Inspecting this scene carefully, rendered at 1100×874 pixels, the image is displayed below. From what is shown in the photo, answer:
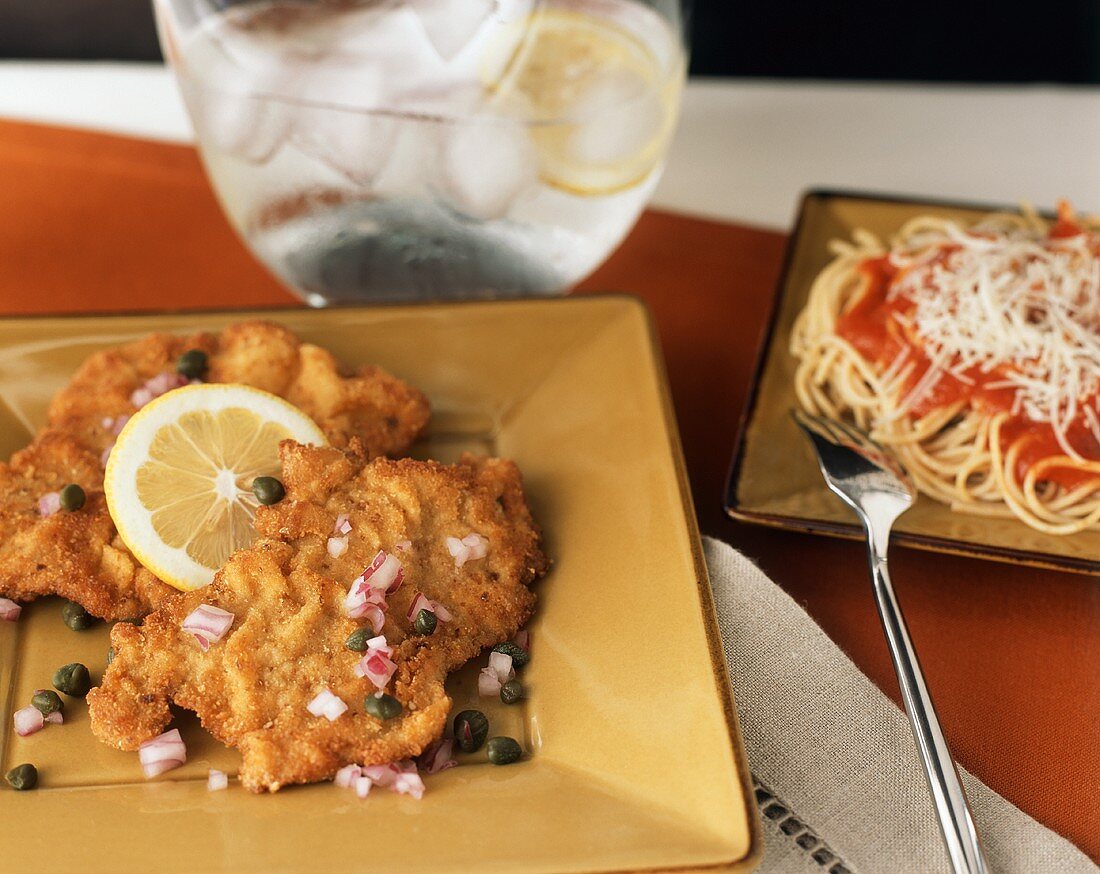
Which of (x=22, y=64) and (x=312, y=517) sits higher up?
(x=22, y=64)

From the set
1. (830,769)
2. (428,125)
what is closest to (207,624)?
(830,769)

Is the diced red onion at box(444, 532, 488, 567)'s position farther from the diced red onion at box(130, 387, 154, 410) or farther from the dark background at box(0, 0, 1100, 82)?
the dark background at box(0, 0, 1100, 82)

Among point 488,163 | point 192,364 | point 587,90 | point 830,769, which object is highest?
point 587,90

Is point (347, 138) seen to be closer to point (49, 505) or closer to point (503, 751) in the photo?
point (49, 505)

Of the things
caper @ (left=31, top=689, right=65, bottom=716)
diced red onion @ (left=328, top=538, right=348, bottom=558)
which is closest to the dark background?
diced red onion @ (left=328, top=538, right=348, bottom=558)

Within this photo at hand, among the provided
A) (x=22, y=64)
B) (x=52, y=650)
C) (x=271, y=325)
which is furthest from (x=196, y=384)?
(x=22, y=64)

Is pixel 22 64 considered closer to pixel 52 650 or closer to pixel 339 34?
pixel 339 34
